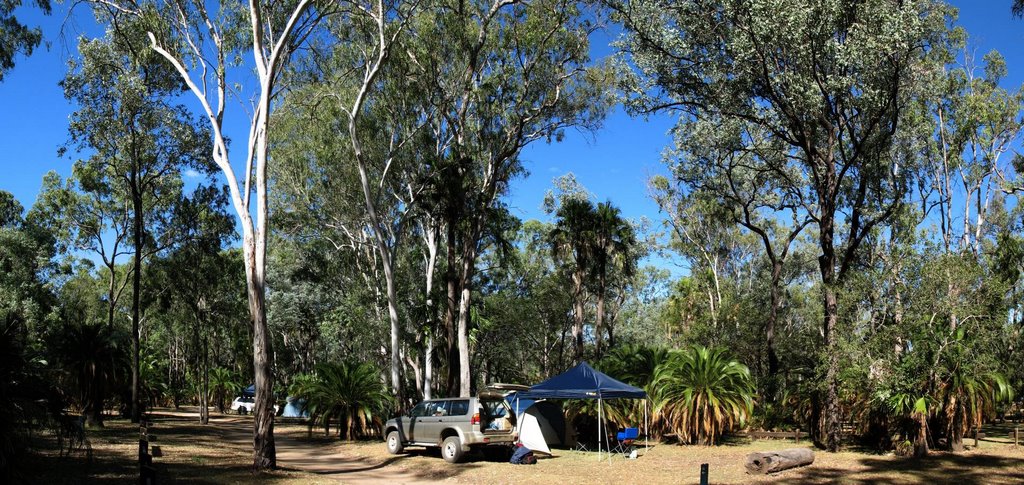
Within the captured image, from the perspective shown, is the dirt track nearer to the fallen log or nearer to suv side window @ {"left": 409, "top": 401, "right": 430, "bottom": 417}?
suv side window @ {"left": 409, "top": 401, "right": 430, "bottom": 417}

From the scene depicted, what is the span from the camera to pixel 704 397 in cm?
1956

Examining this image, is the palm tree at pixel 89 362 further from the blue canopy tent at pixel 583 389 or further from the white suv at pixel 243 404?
the white suv at pixel 243 404

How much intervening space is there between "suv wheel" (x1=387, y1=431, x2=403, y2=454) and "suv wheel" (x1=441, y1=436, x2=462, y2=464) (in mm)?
1970

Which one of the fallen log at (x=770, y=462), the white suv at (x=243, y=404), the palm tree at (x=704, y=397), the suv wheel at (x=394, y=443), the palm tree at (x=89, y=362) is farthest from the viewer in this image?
the white suv at (x=243, y=404)

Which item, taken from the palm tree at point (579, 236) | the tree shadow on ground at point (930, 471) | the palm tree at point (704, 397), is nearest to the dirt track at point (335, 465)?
the tree shadow on ground at point (930, 471)

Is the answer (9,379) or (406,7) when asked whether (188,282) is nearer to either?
(406,7)

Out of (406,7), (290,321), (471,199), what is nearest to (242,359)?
(290,321)

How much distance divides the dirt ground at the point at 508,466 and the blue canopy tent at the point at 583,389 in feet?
4.91

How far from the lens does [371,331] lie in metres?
35.4

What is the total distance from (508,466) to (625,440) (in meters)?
3.90

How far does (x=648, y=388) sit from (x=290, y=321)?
27034 millimetres

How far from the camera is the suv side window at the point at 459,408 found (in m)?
16.4

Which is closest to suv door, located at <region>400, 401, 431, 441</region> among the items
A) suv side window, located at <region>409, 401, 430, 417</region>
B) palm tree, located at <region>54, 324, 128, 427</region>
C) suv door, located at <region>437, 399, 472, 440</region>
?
suv side window, located at <region>409, 401, 430, 417</region>

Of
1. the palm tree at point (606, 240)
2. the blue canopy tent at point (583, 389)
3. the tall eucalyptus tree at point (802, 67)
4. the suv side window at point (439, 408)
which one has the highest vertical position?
the tall eucalyptus tree at point (802, 67)
